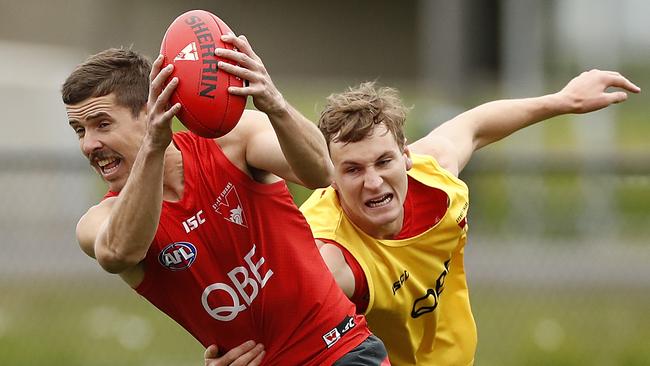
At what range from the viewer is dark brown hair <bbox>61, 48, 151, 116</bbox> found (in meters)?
4.94

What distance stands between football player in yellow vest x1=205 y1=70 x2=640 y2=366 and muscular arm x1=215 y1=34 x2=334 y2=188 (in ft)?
2.62

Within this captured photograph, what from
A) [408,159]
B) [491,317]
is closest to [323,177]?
[408,159]

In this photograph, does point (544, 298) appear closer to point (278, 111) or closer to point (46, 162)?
point (46, 162)

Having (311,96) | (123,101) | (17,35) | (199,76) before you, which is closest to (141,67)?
(123,101)

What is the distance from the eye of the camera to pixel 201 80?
447 cm

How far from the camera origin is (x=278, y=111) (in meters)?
4.59

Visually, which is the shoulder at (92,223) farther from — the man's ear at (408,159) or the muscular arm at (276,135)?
the man's ear at (408,159)

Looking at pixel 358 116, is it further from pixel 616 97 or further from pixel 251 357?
pixel 616 97

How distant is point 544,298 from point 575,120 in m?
3.66

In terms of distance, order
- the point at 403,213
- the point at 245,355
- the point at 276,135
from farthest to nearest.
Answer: the point at 403,213 → the point at 245,355 → the point at 276,135

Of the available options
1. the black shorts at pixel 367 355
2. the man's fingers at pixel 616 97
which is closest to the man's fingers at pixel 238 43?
the black shorts at pixel 367 355

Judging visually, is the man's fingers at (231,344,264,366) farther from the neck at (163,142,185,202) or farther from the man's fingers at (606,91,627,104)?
the man's fingers at (606,91,627,104)

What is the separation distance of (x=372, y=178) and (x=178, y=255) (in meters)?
1.07

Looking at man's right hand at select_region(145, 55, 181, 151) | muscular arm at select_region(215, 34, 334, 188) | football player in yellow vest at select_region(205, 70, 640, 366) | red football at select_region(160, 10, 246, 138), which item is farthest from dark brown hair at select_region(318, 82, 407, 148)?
man's right hand at select_region(145, 55, 181, 151)
